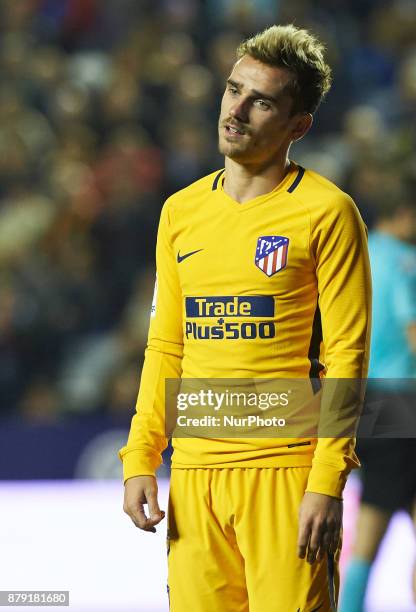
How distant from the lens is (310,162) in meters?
7.50

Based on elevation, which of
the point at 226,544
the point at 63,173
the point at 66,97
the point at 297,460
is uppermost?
the point at 66,97

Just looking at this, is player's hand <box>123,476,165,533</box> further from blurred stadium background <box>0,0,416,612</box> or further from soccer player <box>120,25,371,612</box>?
blurred stadium background <box>0,0,416,612</box>

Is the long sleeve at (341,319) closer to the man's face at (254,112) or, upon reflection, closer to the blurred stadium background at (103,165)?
the man's face at (254,112)

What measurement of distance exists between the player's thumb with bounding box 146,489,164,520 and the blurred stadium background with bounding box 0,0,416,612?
280cm

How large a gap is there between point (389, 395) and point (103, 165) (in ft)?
12.7

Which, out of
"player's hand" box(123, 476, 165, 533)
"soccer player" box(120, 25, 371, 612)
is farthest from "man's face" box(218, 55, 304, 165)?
"player's hand" box(123, 476, 165, 533)

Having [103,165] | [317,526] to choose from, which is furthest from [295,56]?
[103,165]

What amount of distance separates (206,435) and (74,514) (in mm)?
3021

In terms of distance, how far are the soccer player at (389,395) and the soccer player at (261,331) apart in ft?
4.36

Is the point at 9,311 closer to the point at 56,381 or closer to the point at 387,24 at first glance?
the point at 56,381

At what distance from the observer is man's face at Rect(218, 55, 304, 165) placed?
2352 millimetres

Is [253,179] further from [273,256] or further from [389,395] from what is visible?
[389,395]

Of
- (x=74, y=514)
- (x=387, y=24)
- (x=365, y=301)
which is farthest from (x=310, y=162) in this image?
(x=365, y=301)

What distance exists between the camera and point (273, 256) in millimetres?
2316
